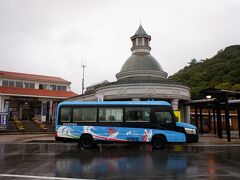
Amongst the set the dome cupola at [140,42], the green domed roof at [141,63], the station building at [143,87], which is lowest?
the station building at [143,87]

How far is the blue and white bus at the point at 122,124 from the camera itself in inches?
656

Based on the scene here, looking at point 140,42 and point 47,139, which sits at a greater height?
point 140,42

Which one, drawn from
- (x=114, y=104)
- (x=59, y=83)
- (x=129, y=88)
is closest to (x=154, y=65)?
(x=129, y=88)

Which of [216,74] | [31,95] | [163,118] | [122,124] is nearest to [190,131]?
[163,118]

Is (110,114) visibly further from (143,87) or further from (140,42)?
(140,42)

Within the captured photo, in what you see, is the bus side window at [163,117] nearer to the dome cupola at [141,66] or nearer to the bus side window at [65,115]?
the bus side window at [65,115]

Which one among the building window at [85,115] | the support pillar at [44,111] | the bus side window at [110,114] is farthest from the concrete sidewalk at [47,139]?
the support pillar at [44,111]

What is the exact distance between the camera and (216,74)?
2694 inches

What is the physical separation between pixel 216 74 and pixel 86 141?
59.2 m

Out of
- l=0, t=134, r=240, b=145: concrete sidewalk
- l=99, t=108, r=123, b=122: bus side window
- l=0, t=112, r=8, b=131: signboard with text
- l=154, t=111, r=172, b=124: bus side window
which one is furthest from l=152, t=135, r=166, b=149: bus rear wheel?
l=0, t=112, r=8, b=131: signboard with text

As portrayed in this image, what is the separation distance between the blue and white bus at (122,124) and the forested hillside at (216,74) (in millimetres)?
47372

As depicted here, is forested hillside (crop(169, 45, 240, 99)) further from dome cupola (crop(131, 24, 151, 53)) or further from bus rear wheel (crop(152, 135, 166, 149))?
bus rear wheel (crop(152, 135, 166, 149))

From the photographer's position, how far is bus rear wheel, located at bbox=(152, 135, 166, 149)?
655 inches

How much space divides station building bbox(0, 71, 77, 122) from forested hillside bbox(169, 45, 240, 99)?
1344 inches
